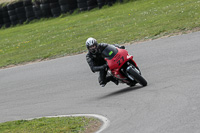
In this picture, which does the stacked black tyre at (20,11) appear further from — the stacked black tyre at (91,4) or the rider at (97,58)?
the rider at (97,58)

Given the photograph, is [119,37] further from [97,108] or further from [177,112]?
[177,112]

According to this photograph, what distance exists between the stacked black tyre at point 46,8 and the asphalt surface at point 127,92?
53.4 ft

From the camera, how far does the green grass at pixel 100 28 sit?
57.8 ft

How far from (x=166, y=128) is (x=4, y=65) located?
13640 mm

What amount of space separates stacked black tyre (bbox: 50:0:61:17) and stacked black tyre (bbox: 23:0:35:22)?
2148 millimetres

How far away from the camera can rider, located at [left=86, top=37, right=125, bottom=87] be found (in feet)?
30.6

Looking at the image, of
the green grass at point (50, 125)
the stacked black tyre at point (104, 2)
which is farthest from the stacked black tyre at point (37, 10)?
the green grass at point (50, 125)

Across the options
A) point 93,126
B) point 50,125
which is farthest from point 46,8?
point 93,126

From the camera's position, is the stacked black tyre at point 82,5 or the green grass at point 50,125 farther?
the stacked black tyre at point 82,5

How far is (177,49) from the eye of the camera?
12414 mm

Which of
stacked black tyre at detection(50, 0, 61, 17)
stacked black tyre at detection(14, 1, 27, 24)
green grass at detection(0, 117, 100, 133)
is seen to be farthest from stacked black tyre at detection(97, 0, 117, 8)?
green grass at detection(0, 117, 100, 133)

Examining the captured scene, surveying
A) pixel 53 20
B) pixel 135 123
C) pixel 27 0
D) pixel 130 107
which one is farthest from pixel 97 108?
pixel 27 0

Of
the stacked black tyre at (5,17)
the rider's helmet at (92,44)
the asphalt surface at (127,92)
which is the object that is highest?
the rider's helmet at (92,44)

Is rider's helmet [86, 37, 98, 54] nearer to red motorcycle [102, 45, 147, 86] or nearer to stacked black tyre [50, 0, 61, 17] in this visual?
red motorcycle [102, 45, 147, 86]
